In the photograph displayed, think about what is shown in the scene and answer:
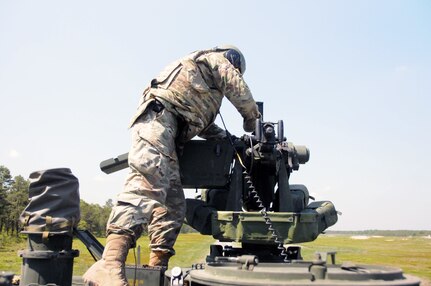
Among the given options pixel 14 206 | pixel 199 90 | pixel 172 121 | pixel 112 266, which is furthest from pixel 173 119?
pixel 14 206

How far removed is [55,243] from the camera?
13.4ft

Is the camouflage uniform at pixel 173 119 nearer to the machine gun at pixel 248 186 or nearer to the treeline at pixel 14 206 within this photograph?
the machine gun at pixel 248 186

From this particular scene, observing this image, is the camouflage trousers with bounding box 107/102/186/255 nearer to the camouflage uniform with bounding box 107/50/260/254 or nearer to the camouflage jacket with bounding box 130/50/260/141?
the camouflage uniform with bounding box 107/50/260/254

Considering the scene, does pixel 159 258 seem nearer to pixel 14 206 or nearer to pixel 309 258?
pixel 309 258

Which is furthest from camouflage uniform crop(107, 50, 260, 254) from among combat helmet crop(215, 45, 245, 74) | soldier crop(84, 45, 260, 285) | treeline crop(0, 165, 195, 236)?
treeline crop(0, 165, 195, 236)

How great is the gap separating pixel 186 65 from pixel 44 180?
1.78 m

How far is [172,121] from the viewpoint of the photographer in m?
4.78

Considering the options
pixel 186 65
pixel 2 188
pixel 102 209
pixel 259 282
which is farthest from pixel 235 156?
pixel 102 209

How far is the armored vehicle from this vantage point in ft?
8.89

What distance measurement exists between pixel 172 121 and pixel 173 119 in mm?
26

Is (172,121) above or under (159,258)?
above

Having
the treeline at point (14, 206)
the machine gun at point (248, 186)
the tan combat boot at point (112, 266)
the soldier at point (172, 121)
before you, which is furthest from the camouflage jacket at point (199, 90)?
the treeline at point (14, 206)

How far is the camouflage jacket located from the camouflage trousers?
15 cm

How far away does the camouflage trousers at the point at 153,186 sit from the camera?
4043 millimetres
